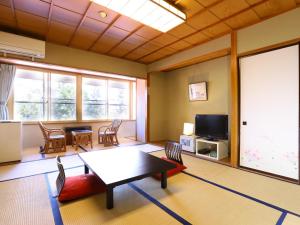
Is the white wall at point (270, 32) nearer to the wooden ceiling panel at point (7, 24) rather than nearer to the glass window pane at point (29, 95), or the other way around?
the wooden ceiling panel at point (7, 24)

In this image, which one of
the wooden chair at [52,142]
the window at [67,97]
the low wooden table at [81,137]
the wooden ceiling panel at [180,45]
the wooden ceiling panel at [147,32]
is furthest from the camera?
the window at [67,97]

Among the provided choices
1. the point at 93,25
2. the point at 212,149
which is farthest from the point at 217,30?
the point at 212,149

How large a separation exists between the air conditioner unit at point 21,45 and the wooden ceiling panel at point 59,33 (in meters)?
0.27

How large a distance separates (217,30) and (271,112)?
1.80 meters

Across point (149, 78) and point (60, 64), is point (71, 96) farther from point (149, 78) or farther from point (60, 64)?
point (149, 78)

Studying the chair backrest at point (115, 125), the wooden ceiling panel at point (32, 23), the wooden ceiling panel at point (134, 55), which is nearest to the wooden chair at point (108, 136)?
the chair backrest at point (115, 125)

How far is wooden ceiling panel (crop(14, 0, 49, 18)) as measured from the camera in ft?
7.80

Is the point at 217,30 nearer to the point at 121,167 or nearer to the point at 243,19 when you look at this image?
the point at 243,19

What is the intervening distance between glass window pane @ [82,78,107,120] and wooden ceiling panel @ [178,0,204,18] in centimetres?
441

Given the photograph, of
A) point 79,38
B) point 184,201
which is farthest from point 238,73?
point 79,38

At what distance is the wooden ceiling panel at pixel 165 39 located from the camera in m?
3.46

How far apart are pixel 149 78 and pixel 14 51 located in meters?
3.54

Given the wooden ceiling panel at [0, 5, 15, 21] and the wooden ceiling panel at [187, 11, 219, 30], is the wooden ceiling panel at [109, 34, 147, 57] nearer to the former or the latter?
the wooden ceiling panel at [187, 11, 219, 30]

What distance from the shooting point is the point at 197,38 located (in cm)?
353
